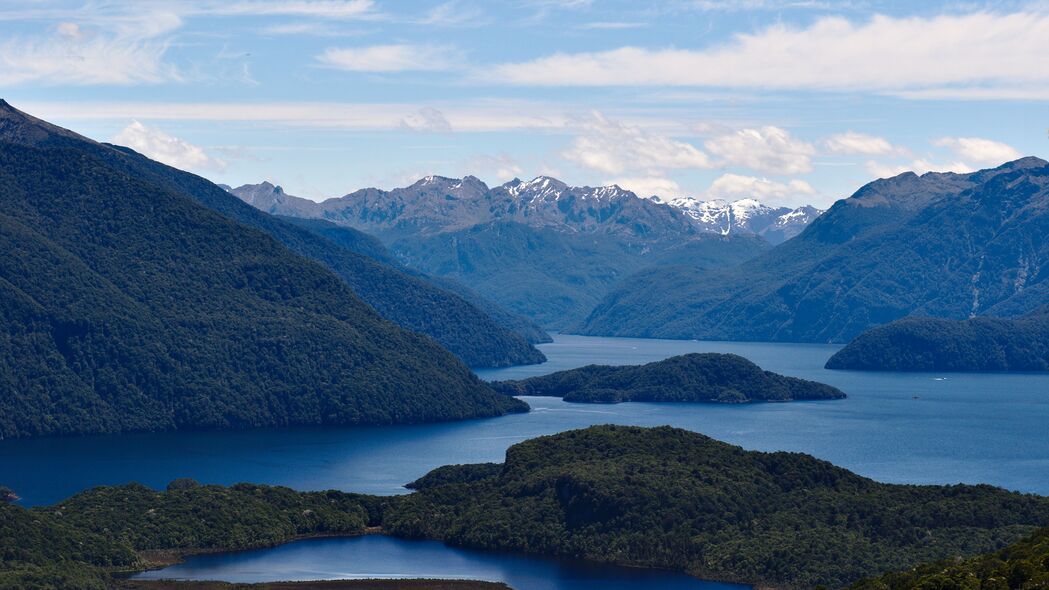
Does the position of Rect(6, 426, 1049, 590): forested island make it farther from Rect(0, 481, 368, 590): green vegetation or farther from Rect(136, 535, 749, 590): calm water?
Rect(136, 535, 749, 590): calm water

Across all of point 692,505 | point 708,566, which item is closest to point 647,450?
point 692,505

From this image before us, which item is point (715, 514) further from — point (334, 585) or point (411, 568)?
point (334, 585)

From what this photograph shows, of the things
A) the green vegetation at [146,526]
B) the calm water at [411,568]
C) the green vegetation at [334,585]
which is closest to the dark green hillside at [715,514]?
the calm water at [411,568]

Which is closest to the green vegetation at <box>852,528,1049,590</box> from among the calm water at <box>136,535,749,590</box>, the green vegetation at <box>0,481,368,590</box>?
the calm water at <box>136,535,749,590</box>

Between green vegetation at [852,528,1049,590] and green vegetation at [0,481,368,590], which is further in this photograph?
green vegetation at [0,481,368,590]

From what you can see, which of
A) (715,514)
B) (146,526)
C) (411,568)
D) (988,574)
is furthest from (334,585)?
(988,574)

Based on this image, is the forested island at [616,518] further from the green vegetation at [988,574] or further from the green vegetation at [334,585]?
the green vegetation at [988,574]

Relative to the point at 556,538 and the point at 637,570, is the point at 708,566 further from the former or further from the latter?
the point at 556,538
